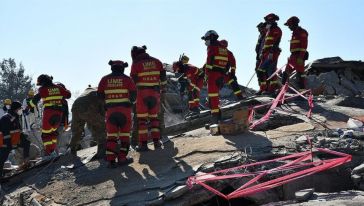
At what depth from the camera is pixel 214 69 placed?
30.1ft

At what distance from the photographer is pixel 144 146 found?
8.41 meters

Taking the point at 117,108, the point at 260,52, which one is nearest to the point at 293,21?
the point at 260,52

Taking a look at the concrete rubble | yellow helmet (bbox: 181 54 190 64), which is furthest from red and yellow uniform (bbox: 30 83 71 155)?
yellow helmet (bbox: 181 54 190 64)

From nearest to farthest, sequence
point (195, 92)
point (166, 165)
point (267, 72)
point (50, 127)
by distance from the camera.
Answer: point (166, 165), point (50, 127), point (267, 72), point (195, 92)

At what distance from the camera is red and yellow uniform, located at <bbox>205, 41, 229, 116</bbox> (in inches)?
360

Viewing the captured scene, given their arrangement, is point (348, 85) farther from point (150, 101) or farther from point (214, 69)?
point (150, 101)

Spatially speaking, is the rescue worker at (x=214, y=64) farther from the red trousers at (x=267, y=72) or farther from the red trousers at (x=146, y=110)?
the red trousers at (x=267, y=72)

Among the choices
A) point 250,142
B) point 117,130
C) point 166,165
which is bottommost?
point 166,165

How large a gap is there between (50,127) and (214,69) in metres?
3.76

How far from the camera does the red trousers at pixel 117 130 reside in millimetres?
7617

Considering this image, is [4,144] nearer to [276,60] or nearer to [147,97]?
[147,97]

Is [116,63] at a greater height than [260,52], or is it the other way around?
[260,52]

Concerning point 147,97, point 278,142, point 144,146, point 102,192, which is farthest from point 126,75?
point 278,142

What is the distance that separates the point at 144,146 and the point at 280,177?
3.41 m
